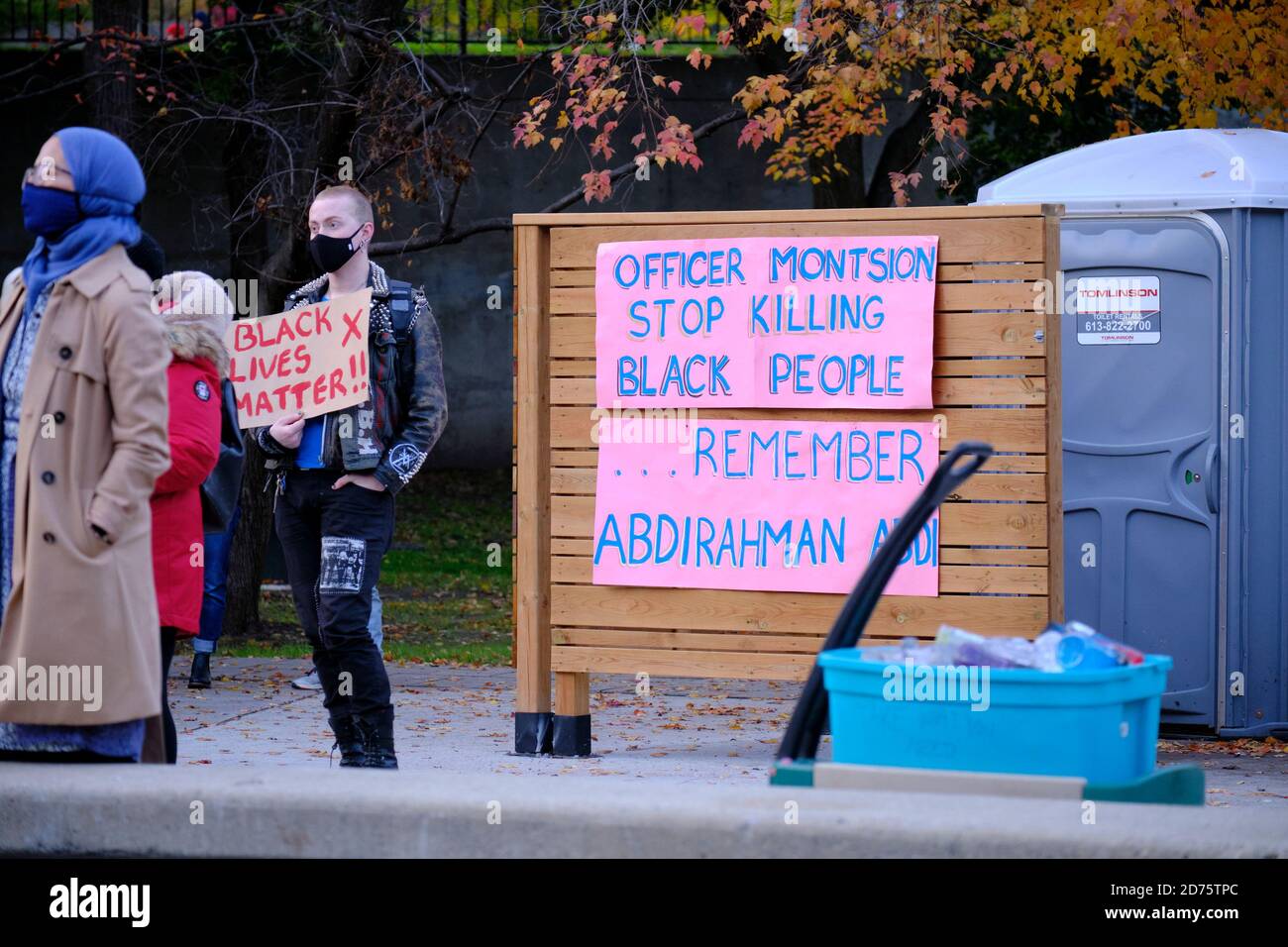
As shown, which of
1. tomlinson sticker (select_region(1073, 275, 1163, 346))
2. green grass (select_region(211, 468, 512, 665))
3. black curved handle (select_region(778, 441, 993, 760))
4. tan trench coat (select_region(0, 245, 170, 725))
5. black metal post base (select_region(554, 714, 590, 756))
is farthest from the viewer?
green grass (select_region(211, 468, 512, 665))

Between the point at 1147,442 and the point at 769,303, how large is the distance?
2221mm

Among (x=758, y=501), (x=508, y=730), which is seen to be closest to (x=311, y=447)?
(x=758, y=501)

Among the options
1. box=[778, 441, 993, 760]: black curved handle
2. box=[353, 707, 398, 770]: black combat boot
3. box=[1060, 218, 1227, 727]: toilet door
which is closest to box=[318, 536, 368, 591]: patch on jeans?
box=[353, 707, 398, 770]: black combat boot

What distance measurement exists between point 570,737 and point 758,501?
1353mm

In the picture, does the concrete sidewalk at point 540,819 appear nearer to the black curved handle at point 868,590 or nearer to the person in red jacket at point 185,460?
the black curved handle at point 868,590

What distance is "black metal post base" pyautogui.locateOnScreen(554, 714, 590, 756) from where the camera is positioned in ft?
25.9

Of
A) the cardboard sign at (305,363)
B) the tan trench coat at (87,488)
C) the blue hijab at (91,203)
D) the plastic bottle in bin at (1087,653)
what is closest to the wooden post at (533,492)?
the cardboard sign at (305,363)

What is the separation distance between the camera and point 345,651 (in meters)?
6.36

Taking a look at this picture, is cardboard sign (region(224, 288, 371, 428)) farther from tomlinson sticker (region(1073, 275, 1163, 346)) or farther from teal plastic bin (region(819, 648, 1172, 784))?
tomlinson sticker (region(1073, 275, 1163, 346))

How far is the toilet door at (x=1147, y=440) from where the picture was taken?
8516 millimetres

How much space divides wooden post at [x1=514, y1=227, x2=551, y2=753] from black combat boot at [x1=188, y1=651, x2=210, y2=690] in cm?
263

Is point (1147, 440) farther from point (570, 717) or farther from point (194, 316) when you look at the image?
point (194, 316)

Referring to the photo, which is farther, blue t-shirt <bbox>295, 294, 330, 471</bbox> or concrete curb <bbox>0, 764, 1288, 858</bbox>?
blue t-shirt <bbox>295, 294, 330, 471</bbox>

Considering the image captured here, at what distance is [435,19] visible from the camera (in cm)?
1655
